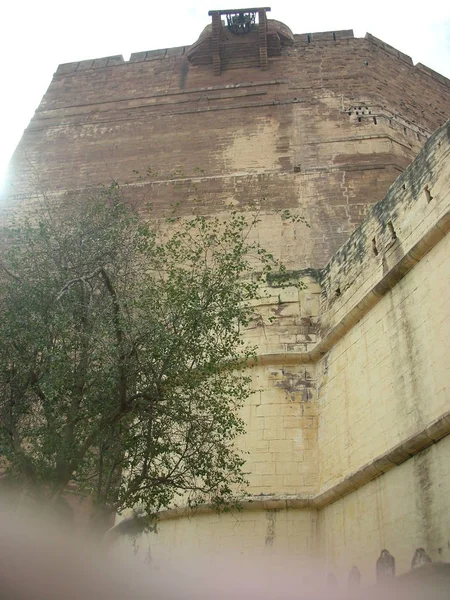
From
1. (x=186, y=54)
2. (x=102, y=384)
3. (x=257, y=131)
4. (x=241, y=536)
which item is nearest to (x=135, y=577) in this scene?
(x=102, y=384)

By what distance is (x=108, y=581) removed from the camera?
3732mm

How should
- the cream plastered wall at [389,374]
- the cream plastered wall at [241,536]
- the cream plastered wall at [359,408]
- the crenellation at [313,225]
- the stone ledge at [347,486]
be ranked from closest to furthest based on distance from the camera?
the stone ledge at [347,486] < the cream plastered wall at [359,408] < the cream plastered wall at [389,374] < the crenellation at [313,225] < the cream plastered wall at [241,536]

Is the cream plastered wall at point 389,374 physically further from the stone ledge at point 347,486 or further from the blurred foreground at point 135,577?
the blurred foreground at point 135,577

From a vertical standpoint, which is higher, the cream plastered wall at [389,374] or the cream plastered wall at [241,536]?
the cream plastered wall at [389,374]

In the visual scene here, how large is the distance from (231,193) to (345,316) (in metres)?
4.76

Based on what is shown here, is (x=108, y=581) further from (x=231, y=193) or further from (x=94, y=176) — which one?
(x=94, y=176)

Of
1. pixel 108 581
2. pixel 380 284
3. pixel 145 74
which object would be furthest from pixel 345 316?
pixel 145 74

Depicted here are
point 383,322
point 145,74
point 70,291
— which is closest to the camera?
point 70,291

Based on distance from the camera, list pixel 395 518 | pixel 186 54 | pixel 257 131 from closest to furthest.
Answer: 1. pixel 395 518
2. pixel 257 131
3. pixel 186 54

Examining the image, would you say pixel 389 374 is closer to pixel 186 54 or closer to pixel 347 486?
pixel 347 486

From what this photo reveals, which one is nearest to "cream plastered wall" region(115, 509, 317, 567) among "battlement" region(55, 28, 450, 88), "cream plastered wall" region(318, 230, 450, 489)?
"cream plastered wall" region(318, 230, 450, 489)

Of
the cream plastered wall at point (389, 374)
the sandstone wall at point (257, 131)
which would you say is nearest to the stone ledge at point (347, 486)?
the cream plastered wall at point (389, 374)

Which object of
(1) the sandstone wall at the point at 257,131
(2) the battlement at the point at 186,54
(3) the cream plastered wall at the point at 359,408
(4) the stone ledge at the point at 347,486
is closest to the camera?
(4) the stone ledge at the point at 347,486

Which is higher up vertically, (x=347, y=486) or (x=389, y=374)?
(x=389, y=374)
